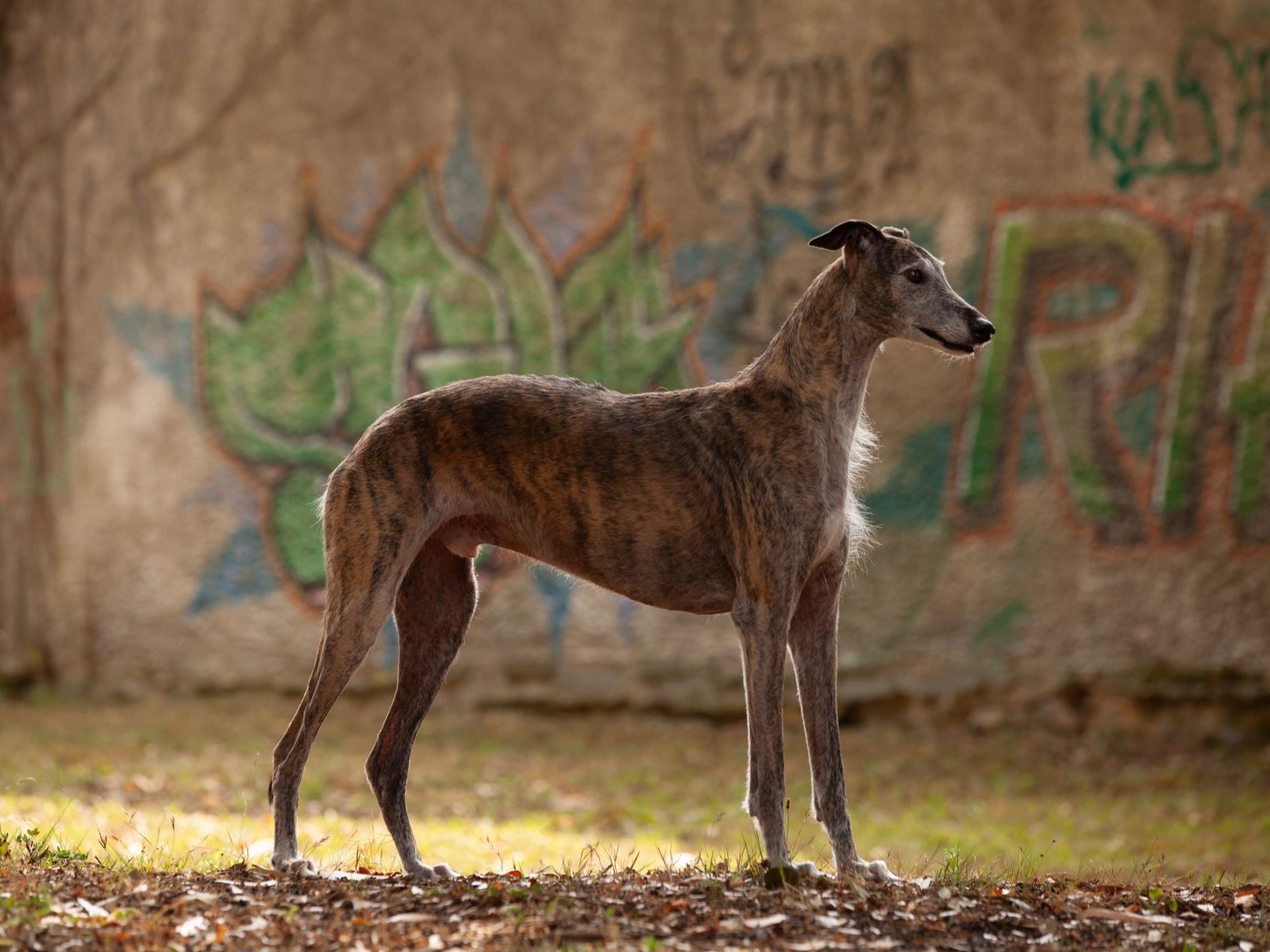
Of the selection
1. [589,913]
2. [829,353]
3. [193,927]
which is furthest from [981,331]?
[193,927]

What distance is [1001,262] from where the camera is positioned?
1050cm

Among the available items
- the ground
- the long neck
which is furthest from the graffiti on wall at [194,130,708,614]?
the long neck

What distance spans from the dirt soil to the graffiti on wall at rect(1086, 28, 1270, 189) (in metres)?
6.74

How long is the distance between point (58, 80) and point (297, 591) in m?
5.42

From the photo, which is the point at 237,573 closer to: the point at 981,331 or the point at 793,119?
the point at 793,119

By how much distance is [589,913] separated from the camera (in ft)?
14.1

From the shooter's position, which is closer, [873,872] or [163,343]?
[873,872]

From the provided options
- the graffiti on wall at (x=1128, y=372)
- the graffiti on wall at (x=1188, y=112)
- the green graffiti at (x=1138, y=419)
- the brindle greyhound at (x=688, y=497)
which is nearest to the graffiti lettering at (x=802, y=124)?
the graffiti on wall at (x=1128, y=372)

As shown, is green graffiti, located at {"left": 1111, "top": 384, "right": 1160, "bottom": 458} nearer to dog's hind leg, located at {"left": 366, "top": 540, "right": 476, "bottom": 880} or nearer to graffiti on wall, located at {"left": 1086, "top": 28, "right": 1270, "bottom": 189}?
graffiti on wall, located at {"left": 1086, "top": 28, "right": 1270, "bottom": 189}

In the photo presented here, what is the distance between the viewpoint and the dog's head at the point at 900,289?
15.8ft

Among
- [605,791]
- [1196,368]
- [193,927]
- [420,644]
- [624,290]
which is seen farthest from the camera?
[624,290]

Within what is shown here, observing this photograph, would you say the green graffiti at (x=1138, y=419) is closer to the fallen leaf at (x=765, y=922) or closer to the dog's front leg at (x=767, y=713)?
the dog's front leg at (x=767, y=713)

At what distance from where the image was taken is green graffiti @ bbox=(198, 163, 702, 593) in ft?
37.3

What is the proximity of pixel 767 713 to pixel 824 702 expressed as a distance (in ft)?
1.40
